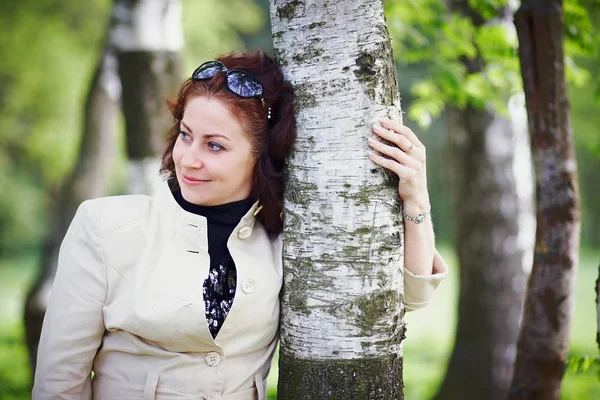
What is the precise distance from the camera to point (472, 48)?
4477mm

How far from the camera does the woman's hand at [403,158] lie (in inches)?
83.0

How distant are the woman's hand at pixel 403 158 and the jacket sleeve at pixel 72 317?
39.7 inches

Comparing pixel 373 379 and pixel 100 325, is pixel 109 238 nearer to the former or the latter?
pixel 100 325

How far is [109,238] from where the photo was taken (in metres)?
2.29

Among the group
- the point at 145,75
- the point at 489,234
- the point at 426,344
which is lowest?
the point at 426,344

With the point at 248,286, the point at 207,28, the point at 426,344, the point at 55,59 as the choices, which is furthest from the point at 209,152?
the point at 207,28

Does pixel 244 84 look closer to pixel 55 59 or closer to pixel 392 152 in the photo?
pixel 392 152

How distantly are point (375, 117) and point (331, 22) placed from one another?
1.08 ft

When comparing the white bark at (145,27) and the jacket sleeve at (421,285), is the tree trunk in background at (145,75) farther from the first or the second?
the jacket sleeve at (421,285)

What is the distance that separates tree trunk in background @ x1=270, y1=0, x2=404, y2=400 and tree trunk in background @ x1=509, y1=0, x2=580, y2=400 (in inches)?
42.5

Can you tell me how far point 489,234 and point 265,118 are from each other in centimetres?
339

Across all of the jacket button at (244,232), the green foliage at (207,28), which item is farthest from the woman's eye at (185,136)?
the green foliage at (207,28)

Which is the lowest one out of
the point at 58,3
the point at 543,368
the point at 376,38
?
the point at 543,368

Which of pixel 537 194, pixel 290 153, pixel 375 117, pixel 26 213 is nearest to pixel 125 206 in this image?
pixel 290 153
